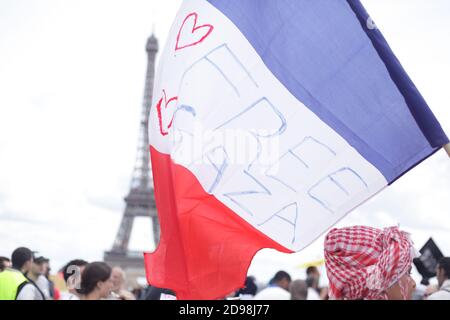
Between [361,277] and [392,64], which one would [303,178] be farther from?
[361,277]

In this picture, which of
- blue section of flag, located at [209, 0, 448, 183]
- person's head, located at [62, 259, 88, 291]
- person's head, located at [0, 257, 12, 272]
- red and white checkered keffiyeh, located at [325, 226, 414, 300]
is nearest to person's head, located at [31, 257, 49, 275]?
person's head, located at [0, 257, 12, 272]

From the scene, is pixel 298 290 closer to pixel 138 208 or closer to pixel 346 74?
pixel 346 74

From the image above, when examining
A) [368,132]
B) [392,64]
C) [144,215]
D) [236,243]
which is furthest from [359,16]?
[144,215]

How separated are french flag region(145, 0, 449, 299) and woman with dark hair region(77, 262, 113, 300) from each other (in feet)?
1.14

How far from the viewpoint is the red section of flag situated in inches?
219

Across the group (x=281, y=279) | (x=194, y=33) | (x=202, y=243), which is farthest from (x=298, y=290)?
(x=194, y=33)

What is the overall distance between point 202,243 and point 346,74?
149cm

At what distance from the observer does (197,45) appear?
5.89 metres

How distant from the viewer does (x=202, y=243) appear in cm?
563

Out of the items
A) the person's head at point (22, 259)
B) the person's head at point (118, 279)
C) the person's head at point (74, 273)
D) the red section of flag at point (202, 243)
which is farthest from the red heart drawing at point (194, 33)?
the person's head at point (22, 259)

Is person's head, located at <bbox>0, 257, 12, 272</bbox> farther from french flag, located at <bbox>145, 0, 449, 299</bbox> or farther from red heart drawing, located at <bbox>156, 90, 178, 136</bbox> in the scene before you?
red heart drawing, located at <bbox>156, 90, 178, 136</bbox>

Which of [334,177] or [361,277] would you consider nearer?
[361,277]

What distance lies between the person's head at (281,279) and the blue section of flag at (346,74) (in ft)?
17.5
